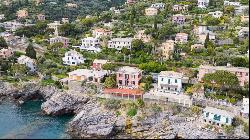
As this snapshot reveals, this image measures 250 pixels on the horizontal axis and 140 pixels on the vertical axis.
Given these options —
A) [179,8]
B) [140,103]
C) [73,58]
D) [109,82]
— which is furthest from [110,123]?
[179,8]

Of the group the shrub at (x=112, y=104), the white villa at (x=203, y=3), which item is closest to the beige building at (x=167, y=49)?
the shrub at (x=112, y=104)

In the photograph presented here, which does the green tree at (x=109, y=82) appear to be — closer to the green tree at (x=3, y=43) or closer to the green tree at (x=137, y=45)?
the green tree at (x=137, y=45)

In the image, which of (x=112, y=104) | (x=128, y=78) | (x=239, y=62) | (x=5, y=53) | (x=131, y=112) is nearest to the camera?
(x=131, y=112)

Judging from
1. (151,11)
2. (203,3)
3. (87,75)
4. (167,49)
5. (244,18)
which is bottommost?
(87,75)

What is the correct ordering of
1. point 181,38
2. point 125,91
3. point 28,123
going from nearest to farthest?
point 28,123 < point 125,91 < point 181,38

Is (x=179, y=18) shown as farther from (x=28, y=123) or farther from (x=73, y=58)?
(x=28, y=123)

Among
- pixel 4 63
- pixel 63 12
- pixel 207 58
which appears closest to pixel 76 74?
pixel 4 63

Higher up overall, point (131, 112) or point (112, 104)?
point (112, 104)
